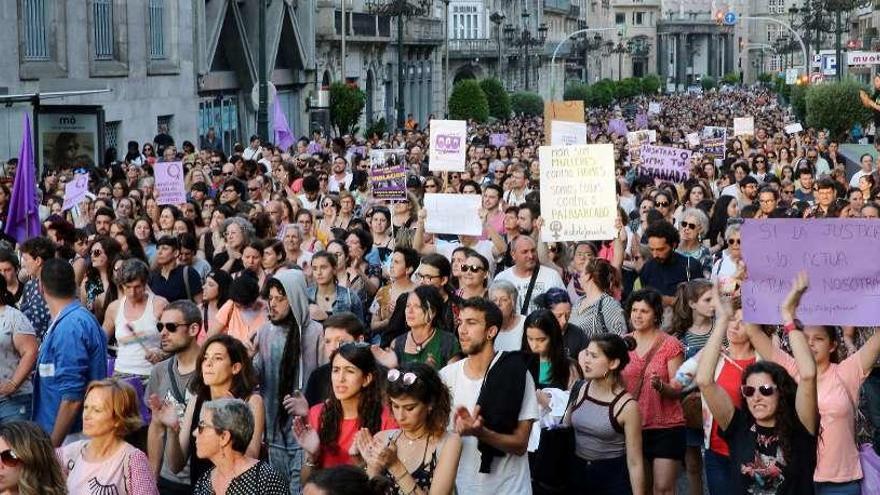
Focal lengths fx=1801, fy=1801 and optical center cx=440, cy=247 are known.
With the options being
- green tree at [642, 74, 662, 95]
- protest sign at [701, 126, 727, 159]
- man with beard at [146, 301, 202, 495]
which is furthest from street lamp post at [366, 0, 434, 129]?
green tree at [642, 74, 662, 95]

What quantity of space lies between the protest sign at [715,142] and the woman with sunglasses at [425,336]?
1858cm

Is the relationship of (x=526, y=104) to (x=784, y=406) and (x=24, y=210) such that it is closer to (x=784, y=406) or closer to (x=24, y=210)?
(x=24, y=210)

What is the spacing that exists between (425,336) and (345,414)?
1664mm

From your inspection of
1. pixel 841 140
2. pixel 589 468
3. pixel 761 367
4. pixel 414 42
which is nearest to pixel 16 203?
pixel 589 468

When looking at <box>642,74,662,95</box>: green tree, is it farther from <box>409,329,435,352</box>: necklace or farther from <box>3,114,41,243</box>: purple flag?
<box>409,329,435,352</box>: necklace

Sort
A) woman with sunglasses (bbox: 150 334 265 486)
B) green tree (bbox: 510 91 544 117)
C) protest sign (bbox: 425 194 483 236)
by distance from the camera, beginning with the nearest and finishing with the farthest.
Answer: woman with sunglasses (bbox: 150 334 265 486) → protest sign (bbox: 425 194 483 236) → green tree (bbox: 510 91 544 117)

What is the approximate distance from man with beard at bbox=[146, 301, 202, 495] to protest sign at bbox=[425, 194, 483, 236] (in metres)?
5.64

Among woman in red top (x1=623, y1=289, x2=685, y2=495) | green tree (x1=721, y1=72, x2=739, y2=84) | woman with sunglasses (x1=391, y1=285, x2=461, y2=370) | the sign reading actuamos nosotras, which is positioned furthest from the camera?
green tree (x1=721, y1=72, x2=739, y2=84)

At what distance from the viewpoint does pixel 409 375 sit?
22.0 ft

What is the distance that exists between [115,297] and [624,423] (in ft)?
13.5

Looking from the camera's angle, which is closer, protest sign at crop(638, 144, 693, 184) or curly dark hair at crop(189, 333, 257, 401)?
curly dark hair at crop(189, 333, 257, 401)

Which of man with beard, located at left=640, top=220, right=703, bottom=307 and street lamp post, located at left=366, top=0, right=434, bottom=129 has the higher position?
street lamp post, located at left=366, top=0, right=434, bottom=129

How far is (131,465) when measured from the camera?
22.5ft

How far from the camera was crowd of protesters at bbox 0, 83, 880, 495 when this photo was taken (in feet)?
22.4
